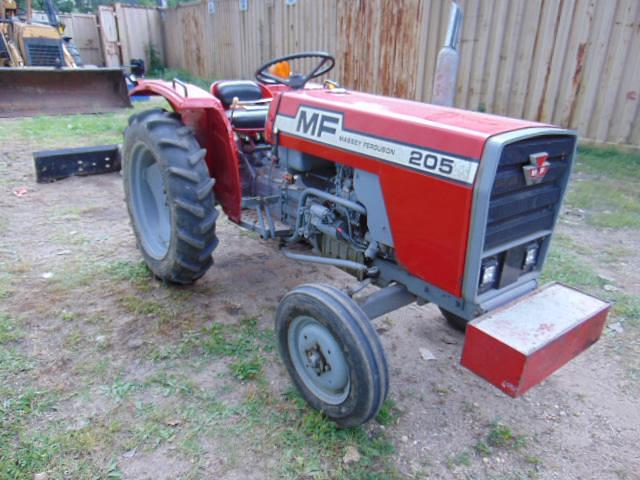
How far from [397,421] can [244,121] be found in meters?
2.12

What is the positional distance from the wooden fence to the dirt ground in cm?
351

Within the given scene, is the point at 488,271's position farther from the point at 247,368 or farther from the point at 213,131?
the point at 213,131

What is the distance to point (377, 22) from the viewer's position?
8.18m

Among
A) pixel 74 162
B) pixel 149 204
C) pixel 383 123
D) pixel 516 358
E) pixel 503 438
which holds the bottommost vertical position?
pixel 503 438

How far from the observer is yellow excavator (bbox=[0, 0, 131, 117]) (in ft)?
24.6

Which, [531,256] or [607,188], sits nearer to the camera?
[531,256]

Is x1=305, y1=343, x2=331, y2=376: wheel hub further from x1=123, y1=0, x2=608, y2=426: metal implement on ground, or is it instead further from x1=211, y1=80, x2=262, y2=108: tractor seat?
x1=211, y1=80, x2=262, y2=108: tractor seat

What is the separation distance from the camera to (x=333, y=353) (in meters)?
2.05

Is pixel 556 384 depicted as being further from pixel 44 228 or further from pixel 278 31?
pixel 278 31

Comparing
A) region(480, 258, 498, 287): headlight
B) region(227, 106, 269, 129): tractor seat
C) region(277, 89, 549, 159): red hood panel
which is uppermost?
region(277, 89, 549, 159): red hood panel

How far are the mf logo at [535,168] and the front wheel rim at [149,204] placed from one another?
2338mm

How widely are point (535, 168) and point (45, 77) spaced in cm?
810

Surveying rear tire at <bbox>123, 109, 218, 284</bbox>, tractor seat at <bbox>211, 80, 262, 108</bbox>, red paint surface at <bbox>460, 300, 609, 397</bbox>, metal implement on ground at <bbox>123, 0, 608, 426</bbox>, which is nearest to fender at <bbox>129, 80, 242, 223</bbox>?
metal implement on ground at <bbox>123, 0, 608, 426</bbox>

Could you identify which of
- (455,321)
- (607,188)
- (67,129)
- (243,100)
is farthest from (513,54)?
(67,129)
